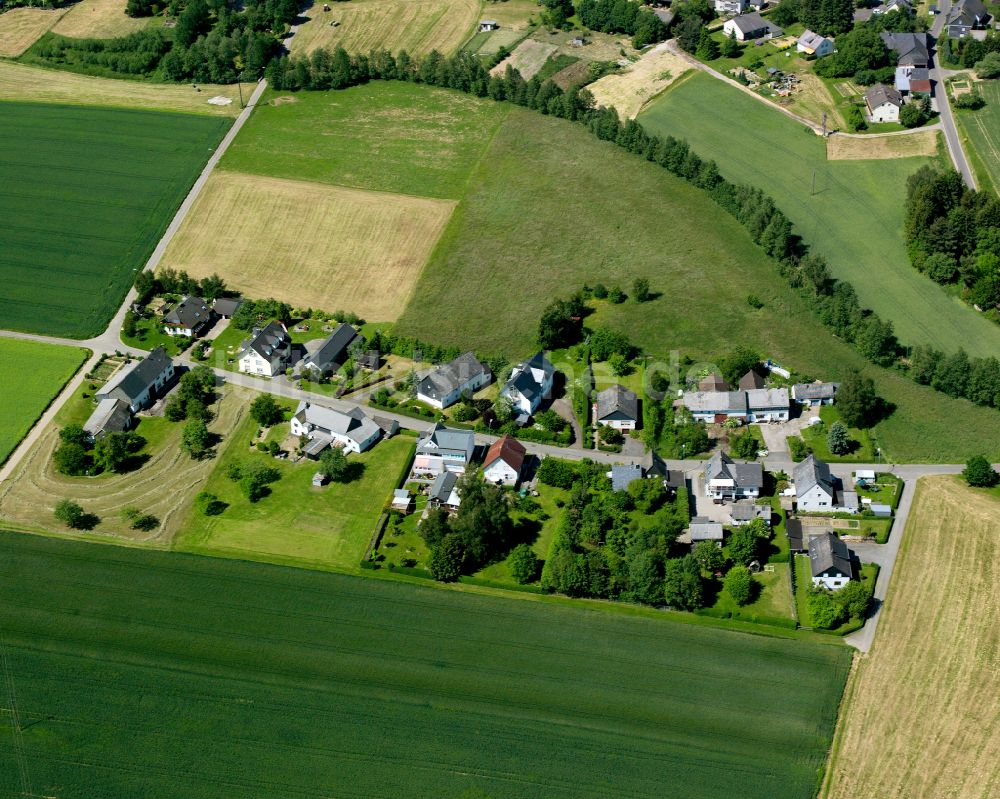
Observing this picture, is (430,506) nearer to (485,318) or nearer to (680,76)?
(485,318)

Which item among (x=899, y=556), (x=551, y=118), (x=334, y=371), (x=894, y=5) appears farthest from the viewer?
(x=894, y=5)

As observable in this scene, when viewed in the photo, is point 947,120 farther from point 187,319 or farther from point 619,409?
point 187,319

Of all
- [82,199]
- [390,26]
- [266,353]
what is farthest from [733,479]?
[390,26]

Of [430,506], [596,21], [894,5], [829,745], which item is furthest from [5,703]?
[894,5]

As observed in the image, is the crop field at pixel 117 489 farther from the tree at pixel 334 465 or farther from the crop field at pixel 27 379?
the tree at pixel 334 465

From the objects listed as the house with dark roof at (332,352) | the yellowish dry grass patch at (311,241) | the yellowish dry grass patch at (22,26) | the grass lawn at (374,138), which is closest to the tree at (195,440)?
the house with dark roof at (332,352)
